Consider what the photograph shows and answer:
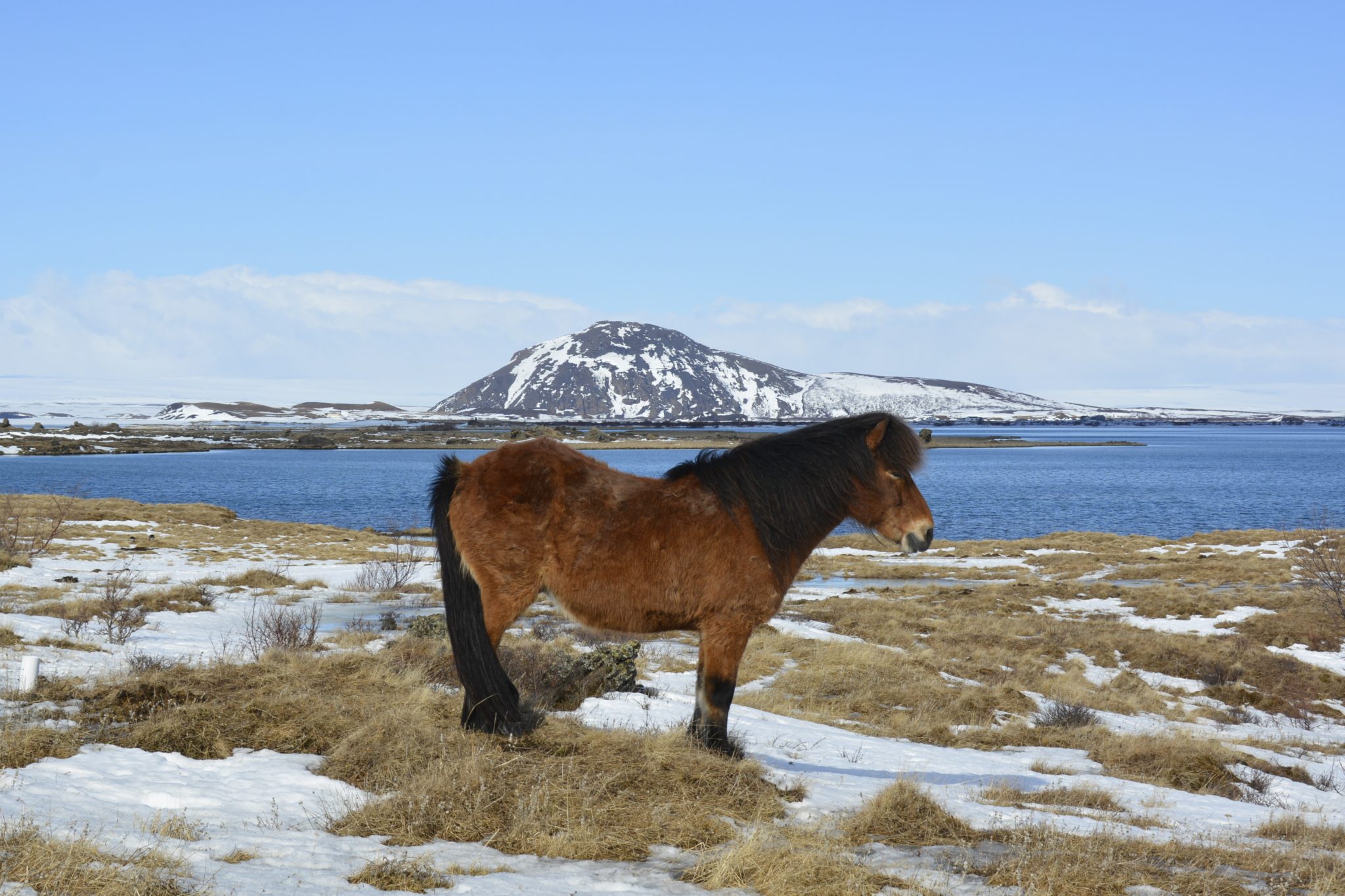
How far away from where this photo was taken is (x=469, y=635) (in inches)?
257

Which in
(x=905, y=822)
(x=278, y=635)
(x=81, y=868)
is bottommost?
(x=278, y=635)

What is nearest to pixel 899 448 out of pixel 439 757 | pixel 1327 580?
pixel 439 757

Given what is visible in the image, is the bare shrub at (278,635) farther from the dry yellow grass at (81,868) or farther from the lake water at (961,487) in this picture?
the lake water at (961,487)

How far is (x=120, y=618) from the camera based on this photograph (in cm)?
1264

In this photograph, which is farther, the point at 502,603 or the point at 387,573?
the point at 387,573

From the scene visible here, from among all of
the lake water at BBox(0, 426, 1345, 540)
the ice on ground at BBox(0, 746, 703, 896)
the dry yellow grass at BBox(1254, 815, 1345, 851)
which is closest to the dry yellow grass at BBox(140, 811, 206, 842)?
the ice on ground at BBox(0, 746, 703, 896)

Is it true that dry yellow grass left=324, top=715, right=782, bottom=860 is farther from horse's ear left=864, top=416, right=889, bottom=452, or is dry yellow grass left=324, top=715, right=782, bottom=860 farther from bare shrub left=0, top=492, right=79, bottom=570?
bare shrub left=0, top=492, right=79, bottom=570

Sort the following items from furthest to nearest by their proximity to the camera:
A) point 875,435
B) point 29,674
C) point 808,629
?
point 808,629, point 29,674, point 875,435

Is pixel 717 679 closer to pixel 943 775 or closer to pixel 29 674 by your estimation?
pixel 943 775

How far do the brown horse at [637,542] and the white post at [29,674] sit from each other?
12.0 ft

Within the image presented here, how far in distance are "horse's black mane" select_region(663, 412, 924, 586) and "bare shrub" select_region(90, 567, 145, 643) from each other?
8.85 meters

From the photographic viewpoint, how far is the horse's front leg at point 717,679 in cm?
650

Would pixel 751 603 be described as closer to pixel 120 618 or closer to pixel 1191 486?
pixel 120 618

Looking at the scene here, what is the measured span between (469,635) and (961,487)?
90.3 m
